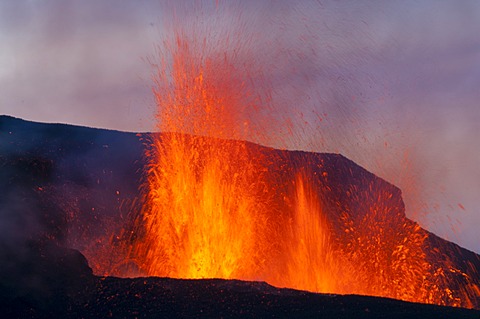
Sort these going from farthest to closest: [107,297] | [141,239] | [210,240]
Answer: [141,239] → [210,240] → [107,297]

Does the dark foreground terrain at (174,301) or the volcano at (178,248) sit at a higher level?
the volcano at (178,248)

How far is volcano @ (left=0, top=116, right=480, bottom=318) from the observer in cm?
1312

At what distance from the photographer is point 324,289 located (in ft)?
68.2

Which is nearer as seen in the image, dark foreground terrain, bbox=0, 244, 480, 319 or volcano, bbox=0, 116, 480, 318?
dark foreground terrain, bbox=0, 244, 480, 319

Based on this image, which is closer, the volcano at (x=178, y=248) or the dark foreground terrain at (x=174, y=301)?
the dark foreground terrain at (x=174, y=301)

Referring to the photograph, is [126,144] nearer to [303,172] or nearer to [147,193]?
[147,193]

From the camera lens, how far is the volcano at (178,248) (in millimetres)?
13117

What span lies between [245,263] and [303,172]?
2131cm

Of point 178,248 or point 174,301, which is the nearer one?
point 174,301

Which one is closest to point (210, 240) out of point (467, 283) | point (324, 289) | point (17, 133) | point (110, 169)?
point (324, 289)

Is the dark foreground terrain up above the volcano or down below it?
below

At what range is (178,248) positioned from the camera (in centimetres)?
2011

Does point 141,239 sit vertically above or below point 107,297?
above

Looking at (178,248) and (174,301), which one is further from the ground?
(178,248)
